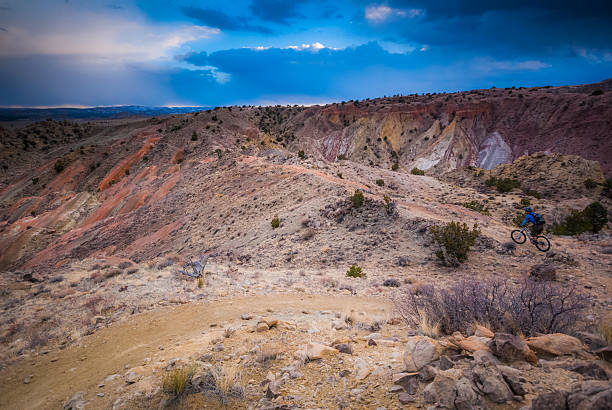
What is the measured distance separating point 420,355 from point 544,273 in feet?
25.1

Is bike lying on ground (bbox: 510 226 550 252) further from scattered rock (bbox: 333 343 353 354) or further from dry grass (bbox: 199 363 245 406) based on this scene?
dry grass (bbox: 199 363 245 406)

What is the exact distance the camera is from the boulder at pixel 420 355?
3.36 metres

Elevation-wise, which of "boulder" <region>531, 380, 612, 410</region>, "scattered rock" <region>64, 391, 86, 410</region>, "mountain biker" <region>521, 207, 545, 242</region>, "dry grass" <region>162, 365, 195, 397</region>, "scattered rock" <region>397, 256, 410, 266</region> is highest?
"mountain biker" <region>521, 207, 545, 242</region>

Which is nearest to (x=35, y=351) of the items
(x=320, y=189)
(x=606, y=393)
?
(x=606, y=393)

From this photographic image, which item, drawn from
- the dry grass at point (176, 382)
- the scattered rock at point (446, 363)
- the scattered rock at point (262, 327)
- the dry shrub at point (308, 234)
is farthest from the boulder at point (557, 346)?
the dry shrub at point (308, 234)

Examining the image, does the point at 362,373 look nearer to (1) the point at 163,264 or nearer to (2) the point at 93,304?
(2) the point at 93,304

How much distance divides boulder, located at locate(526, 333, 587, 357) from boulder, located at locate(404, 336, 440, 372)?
42.6 inches

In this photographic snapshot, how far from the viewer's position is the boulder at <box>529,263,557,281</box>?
27.9 ft

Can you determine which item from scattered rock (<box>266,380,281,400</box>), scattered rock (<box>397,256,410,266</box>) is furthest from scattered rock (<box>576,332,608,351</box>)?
scattered rock (<box>397,256,410,266</box>)

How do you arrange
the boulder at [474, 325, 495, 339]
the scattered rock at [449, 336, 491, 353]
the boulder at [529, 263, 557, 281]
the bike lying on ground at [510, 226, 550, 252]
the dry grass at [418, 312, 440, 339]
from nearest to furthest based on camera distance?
1. the scattered rock at [449, 336, 491, 353]
2. the boulder at [474, 325, 495, 339]
3. the dry grass at [418, 312, 440, 339]
4. the boulder at [529, 263, 557, 281]
5. the bike lying on ground at [510, 226, 550, 252]

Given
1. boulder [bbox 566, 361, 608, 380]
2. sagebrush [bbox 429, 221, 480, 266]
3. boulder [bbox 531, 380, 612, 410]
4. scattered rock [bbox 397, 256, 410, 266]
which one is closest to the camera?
boulder [bbox 531, 380, 612, 410]

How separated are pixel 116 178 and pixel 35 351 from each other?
36.2m

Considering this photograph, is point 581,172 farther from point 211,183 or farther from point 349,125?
point 349,125

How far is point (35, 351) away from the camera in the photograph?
5902 millimetres
